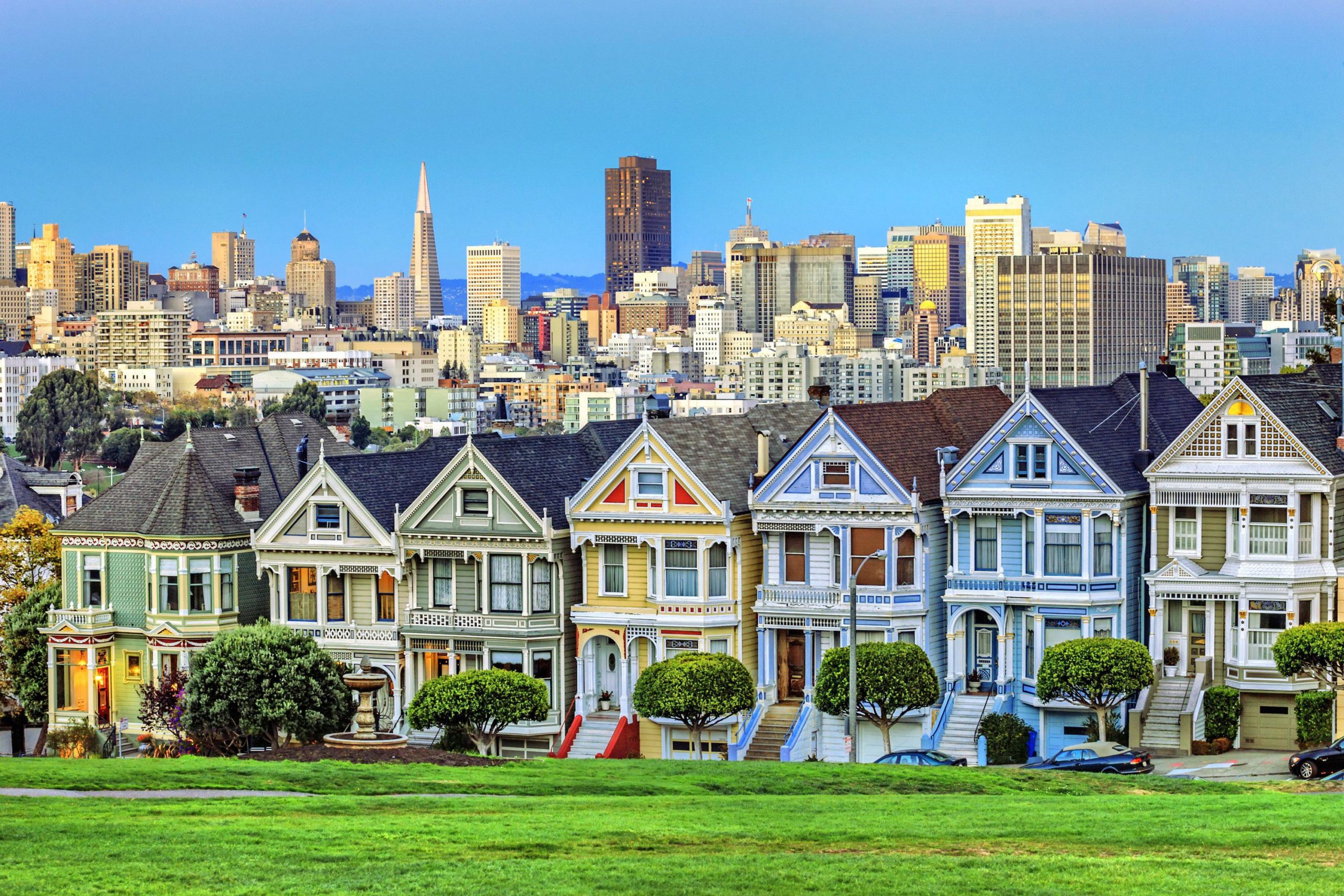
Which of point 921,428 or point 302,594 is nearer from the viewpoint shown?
point 921,428

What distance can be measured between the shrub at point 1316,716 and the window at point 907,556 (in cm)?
879

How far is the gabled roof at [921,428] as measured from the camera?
51.9 meters

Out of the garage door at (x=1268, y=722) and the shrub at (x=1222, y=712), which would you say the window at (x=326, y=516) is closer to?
the shrub at (x=1222, y=712)

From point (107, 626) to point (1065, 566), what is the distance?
24.8 m

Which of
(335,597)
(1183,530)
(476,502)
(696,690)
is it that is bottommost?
(696,690)

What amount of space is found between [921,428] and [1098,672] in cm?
912

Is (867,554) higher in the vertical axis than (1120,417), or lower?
lower

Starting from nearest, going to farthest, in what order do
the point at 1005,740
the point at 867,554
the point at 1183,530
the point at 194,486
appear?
1. the point at 1005,740
2. the point at 1183,530
3. the point at 867,554
4. the point at 194,486

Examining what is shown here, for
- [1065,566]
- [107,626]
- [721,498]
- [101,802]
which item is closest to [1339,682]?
[1065,566]

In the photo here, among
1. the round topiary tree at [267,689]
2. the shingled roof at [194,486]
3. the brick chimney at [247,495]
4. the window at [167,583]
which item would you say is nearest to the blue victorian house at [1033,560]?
the round topiary tree at [267,689]

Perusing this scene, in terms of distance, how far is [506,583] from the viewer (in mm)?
54688

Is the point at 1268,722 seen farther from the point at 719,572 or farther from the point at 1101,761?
the point at 719,572

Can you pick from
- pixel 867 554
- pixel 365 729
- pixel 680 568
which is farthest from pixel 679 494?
pixel 365 729

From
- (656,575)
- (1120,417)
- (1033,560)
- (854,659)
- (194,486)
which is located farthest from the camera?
(194,486)
